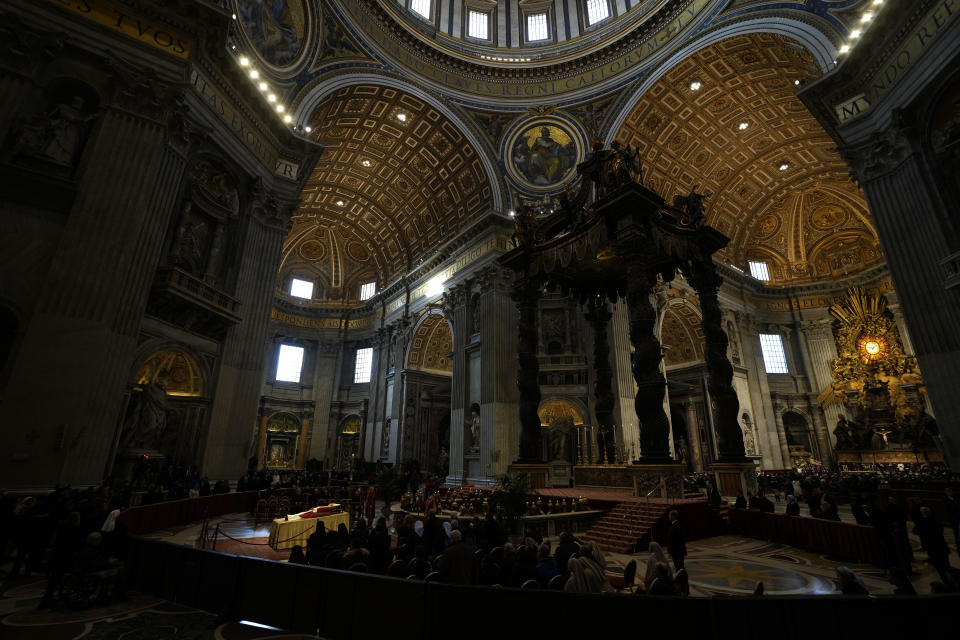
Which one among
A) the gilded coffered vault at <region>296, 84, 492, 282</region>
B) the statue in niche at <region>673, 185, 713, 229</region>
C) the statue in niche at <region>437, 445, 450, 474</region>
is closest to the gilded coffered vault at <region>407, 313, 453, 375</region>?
the gilded coffered vault at <region>296, 84, 492, 282</region>

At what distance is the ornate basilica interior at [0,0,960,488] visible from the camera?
926cm

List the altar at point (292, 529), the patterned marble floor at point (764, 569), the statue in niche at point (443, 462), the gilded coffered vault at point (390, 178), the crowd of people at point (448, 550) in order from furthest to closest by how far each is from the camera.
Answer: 1. the statue in niche at point (443, 462)
2. the gilded coffered vault at point (390, 178)
3. the altar at point (292, 529)
4. the patterned marble floor at point (764, 569)
5. the crowd of people at point (448, 550)

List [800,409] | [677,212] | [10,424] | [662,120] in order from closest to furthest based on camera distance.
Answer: [10,424] < [677,212] < [662,120] < [800,409]

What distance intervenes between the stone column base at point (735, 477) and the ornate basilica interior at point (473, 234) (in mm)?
247

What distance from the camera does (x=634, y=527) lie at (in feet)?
26.2

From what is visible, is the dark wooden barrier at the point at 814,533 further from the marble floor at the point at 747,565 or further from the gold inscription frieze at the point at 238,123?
the gold inscription frieze at the point at 238,123

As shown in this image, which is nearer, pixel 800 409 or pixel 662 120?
pixel 662 120

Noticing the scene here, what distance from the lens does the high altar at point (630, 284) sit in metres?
9.57

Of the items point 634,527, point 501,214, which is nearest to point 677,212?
point 634,527

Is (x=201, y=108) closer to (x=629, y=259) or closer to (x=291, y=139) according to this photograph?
(x=291, y=139)

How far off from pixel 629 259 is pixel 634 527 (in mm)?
5516

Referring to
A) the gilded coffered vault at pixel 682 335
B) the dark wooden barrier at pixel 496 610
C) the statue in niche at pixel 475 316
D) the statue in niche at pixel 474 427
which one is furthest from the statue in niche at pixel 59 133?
the gilded coffered vault at pixel 682 335

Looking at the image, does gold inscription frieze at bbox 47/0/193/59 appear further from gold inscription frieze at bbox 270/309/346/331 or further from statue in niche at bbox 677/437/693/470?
statue in niche at bbox 677/437/693/470

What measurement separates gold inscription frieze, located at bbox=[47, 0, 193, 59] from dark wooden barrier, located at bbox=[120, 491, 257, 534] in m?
10.4
